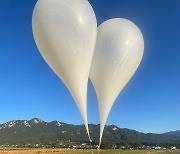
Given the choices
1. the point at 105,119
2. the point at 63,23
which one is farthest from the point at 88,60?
the point at 105,119

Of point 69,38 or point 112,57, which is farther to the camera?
point 112,57

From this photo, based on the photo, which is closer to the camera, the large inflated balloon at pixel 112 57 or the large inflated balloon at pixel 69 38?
the large inflated balloon at pixel 69 38

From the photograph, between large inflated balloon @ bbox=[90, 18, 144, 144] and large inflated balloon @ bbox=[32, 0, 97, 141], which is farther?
large inflated balloon @ bbox=[90, 18, 144, 144]
